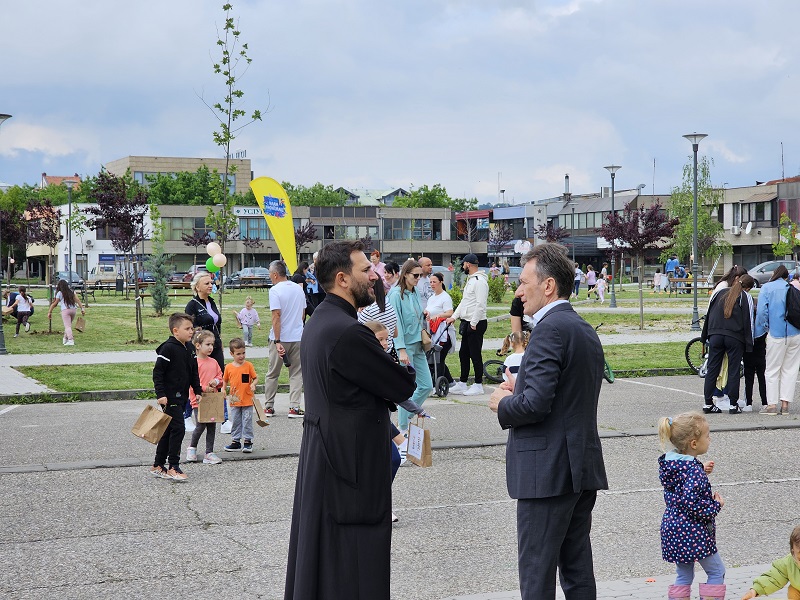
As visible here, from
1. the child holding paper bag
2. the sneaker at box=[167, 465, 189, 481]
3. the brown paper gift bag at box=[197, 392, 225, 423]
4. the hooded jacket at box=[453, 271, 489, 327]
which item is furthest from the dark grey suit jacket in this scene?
the hooded jacket at box=[453, 271, 489, 327]

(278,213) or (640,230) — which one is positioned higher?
(640,230)

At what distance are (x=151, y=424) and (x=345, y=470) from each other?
4941mm

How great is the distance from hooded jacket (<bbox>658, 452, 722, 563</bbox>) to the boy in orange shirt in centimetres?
551

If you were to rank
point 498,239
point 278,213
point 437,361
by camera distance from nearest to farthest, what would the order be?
point 437,361 < point 278,213 < point 498,239

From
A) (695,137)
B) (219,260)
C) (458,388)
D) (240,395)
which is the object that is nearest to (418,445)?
(240,395)

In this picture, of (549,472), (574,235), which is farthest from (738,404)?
(574,235)

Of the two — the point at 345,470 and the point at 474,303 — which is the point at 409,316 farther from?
the point at 345,470

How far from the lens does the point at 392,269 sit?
14.3m

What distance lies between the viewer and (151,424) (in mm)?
8664

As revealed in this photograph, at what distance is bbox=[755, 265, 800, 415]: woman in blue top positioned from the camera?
41.9 ft

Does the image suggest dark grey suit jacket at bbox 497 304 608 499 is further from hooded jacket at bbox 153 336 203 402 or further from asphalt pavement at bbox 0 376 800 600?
hooded jacket at bbox 153 336 203 402

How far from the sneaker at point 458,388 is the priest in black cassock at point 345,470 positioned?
10866 mm

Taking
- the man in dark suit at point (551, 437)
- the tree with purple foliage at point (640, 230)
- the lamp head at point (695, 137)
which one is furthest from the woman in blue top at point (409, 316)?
the tree with purple foliage at point (640, 230)

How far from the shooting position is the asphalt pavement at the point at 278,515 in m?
5.94
